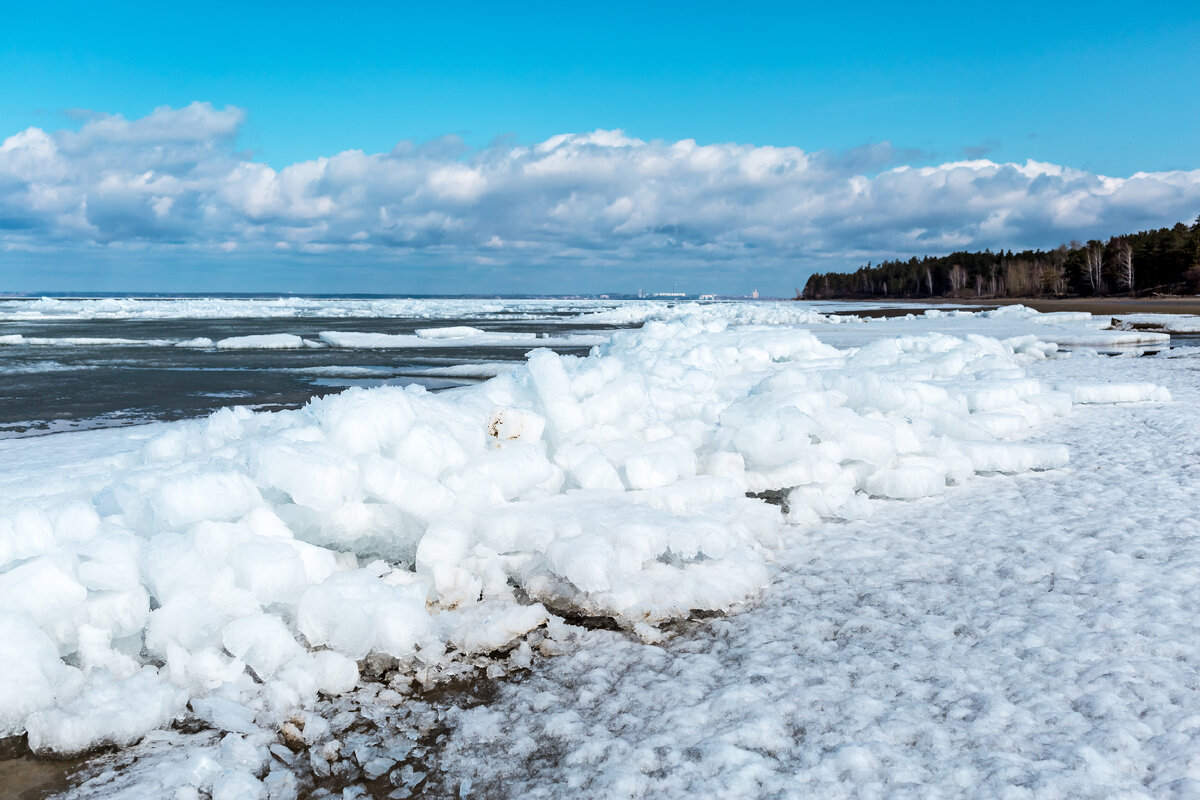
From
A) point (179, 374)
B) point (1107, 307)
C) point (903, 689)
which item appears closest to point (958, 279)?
point (1107, 307)

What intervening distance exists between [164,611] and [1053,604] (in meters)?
3.71

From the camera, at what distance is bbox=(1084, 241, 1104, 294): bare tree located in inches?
2733

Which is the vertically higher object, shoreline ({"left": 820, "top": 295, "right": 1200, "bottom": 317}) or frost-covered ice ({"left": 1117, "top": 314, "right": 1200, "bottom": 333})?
shoreline ({"left": 820, "top": 295, "right": 1200, "bottom": 317})

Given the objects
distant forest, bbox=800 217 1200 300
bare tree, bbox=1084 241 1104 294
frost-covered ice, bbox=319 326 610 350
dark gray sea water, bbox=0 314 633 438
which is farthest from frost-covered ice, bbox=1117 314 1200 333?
bare tree, bbox=1084 241 1104 294

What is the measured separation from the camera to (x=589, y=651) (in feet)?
10.2

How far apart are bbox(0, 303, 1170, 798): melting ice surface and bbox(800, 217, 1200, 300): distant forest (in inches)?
2831

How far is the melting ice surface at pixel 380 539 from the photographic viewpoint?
8.60ft

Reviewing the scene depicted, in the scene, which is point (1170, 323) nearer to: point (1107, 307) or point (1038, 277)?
point (1107, 307)

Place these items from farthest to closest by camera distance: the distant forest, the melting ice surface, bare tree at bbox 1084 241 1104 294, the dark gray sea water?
bare tree at bbox 1084 241 1104 294 → the distant forest → the dark gray sea water → the melting ice surface

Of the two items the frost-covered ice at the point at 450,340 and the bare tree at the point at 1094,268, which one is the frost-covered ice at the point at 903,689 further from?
the bare tree at the point at 1094,268

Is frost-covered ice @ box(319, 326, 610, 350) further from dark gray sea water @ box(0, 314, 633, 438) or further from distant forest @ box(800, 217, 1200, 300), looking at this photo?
distant forest @ box(800, 217, 1200, 300)

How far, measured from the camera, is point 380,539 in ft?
12.7

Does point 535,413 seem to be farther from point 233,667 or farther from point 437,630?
point 233,667

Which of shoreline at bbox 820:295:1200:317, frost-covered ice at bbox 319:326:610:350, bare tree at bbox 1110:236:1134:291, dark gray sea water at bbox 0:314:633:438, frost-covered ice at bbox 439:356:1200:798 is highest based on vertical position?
bare tree at bbox 1110:236:1134:291
